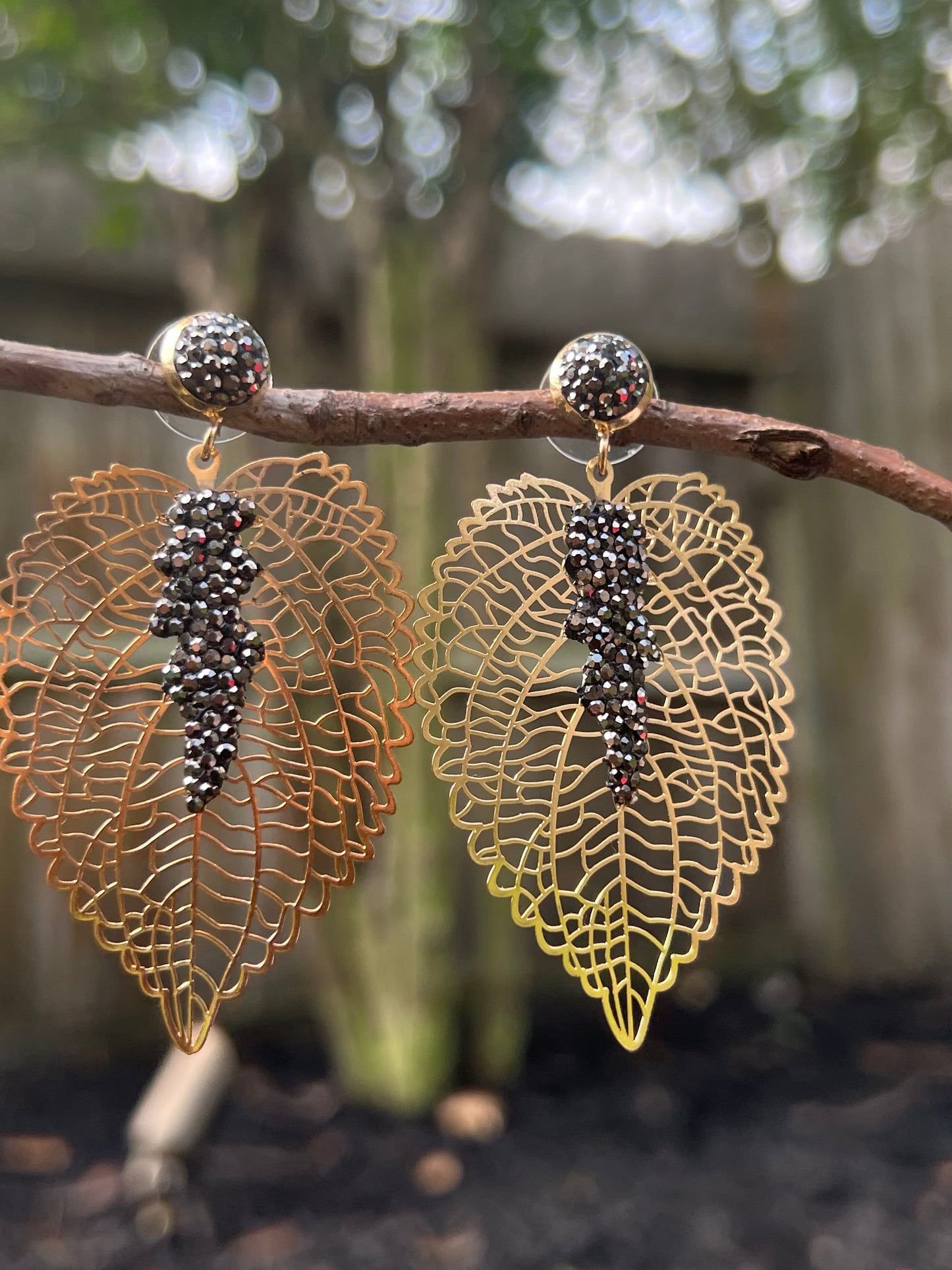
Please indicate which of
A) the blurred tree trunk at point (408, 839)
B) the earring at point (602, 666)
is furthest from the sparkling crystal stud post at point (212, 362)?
the blurred tree trunk at point (408, 839)

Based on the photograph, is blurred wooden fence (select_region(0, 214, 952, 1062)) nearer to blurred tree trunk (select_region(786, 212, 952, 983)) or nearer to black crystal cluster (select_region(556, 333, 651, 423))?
blurred tree trunk (select_region(786, 212, 952, 983))

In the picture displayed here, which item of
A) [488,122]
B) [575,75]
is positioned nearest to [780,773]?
[488,122]

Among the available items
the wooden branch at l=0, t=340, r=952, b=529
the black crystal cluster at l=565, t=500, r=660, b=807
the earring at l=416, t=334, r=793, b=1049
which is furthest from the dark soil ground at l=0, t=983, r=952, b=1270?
the wooden branch at l=0, t=340, r=952, b=529

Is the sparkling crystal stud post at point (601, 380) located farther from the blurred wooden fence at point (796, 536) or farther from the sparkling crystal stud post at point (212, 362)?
the blurred wooden fence at point (796, 536)

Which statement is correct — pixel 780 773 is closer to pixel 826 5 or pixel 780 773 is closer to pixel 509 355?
pixel 509 355

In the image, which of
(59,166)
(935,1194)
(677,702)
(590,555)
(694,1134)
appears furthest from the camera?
(677,702)

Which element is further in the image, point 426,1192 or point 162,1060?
point 162,1060
